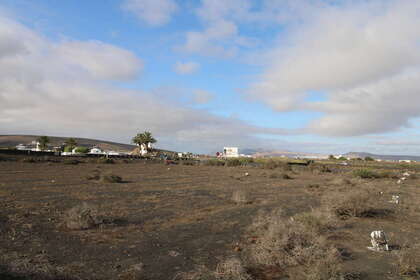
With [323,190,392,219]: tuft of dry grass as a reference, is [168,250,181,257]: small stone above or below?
below

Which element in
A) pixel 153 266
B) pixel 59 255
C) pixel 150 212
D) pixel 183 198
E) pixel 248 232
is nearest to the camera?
pixel 153 266

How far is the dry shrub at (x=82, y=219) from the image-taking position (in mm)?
10969

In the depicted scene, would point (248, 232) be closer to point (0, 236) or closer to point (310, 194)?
point (0, 236)

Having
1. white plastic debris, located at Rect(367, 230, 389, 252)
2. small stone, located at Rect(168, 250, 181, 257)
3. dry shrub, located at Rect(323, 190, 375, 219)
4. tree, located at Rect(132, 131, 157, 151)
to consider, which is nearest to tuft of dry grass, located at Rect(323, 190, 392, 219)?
dry shrub, located at Rect(323, 190, 375, 219)

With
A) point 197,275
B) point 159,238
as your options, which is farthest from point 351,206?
point 197,275

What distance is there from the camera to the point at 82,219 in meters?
11.2

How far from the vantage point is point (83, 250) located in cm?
875

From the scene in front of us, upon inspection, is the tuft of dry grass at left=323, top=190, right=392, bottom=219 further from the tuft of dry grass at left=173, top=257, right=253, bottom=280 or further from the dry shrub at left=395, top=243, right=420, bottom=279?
the tuft of dry grass at left=173, top=257, right=253, bottom=280

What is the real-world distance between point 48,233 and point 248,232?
7083 millimetres

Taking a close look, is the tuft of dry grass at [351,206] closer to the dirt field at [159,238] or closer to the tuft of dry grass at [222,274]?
the dirt field at [159,238]

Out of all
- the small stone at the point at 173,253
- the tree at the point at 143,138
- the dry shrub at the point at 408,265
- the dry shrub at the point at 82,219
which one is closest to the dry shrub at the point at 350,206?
the dry shrub at the point at 408,265

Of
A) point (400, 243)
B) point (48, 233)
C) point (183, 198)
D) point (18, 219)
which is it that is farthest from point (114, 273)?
point (183, 198)

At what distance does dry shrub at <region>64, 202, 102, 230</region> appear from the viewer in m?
11.0

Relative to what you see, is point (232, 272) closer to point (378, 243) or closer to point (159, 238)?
point (159, 238)
